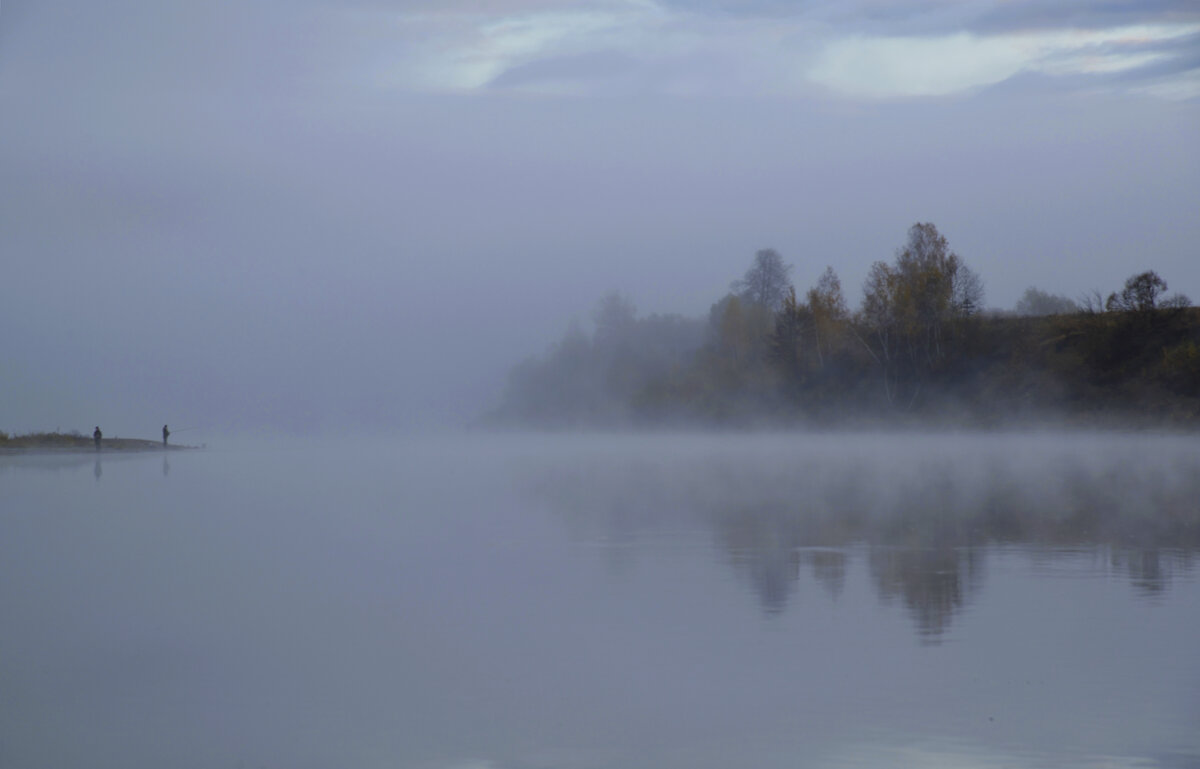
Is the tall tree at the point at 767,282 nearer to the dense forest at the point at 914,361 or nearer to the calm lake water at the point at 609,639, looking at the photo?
the dense forest at the point at 914,361

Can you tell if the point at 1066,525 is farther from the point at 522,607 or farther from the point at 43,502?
the point at 43,502

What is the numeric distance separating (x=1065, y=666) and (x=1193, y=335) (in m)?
65.1

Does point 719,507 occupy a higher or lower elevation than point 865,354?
lower

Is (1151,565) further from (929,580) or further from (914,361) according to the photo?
(914,361)

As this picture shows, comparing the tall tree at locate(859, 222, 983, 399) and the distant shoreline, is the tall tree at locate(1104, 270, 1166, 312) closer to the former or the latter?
the tall tree at locate(859, 222, 983, 399)

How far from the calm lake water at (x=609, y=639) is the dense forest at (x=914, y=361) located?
52480 millimetres

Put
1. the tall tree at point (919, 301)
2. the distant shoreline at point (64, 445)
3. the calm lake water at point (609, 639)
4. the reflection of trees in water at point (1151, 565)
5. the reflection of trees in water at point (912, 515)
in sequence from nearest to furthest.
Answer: the calm lake water at point (609, 639)
the reflection of trees in water at point (1151, 565)
the reflection of trees in water at point (912, 515)
the distant shoreline at point (64, 445)
the tall tree at point (919, 301)

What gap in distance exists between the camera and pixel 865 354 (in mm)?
82125

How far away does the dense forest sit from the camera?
64.8 metres

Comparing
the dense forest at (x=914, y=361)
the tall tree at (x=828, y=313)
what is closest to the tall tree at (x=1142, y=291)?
the dense forest at (x=914, y=361)

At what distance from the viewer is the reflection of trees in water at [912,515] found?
33.4ft

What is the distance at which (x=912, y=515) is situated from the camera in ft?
51.7

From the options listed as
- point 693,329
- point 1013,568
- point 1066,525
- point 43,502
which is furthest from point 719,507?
point 693,329

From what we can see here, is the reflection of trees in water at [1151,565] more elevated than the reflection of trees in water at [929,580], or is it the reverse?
the reflection of trees in water at [1151,565]
